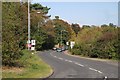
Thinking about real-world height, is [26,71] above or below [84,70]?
above

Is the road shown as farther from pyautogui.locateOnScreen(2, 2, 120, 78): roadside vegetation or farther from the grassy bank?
pyautogui.locateOnScreen(2, 2, 120, 78): roadside vegetation

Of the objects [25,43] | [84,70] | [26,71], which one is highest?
[25,43]

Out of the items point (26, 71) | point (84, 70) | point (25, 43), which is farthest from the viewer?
point (25, 43)

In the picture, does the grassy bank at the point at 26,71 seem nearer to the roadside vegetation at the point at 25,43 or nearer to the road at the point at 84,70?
the roadside vegetation at the point at 25,43

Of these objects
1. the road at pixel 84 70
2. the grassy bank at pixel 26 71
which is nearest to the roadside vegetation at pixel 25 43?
the grassy bank at pixel 26 71

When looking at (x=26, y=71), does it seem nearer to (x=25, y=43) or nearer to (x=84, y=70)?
(x=84, y=70)

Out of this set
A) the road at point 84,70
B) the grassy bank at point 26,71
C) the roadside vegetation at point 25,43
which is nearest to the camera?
the grassy bank at point 26,71

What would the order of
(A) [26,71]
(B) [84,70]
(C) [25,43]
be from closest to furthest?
(A) [26,71]
(B) [84,70]
(C) [25,43]

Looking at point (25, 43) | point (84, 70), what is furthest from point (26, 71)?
point (25, 43)

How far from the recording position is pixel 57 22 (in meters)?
157

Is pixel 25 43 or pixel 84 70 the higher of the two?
pixel 25 43

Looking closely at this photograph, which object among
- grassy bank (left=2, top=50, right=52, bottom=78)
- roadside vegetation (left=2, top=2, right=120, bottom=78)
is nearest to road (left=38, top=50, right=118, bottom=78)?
grassy bank (left=2, top=50, right=52, bottom=78)

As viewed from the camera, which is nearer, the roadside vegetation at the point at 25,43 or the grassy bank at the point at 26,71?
the grassy bank at the point at 26,71

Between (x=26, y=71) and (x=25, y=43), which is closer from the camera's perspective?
(x=26, y=71)
